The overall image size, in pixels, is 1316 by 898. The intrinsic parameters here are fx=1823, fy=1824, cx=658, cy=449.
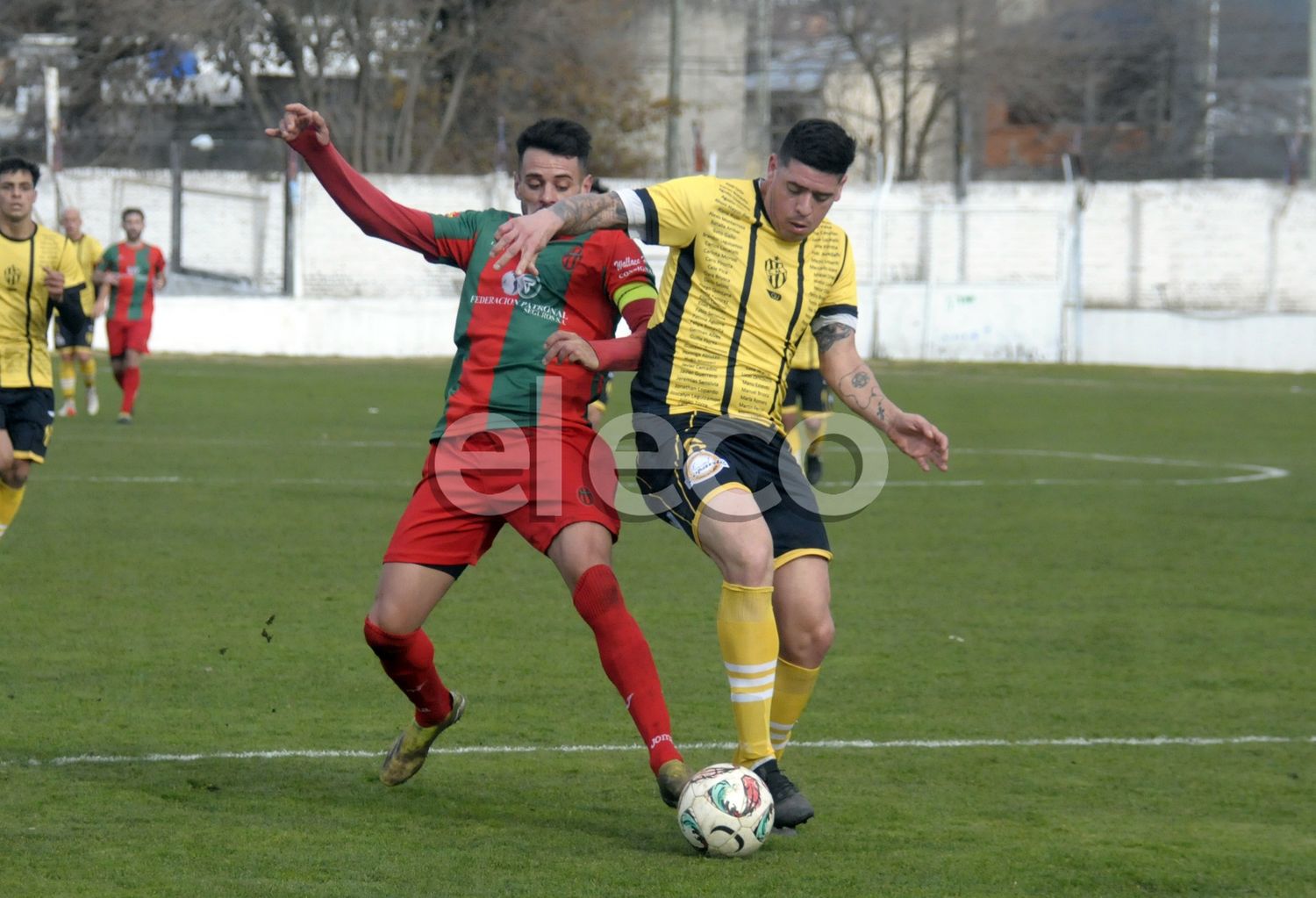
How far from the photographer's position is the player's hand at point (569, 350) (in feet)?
16.0

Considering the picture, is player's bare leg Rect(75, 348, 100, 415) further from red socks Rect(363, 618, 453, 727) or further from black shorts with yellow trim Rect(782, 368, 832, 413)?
red socks Rect(363, 618, 453, 727)

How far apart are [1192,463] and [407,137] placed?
954 inches

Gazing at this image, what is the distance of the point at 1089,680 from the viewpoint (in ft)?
23.5

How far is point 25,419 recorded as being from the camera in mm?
8680

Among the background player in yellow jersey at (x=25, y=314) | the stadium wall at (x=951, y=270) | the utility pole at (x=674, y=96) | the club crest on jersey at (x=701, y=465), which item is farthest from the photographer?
the utility pole at (x=674, y=96)

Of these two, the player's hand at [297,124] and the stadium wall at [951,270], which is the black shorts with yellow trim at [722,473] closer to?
the player's hand at [297,124]

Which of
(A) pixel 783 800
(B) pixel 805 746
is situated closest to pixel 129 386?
(B) pixel 805 746

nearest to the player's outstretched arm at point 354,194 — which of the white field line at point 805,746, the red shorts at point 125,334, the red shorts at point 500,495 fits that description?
the red shorts at point 500,495

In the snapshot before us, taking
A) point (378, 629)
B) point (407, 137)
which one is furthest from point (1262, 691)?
point (407, 137)

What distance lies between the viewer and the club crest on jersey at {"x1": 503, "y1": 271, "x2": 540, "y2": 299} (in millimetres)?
5395

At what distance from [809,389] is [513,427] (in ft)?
28.3

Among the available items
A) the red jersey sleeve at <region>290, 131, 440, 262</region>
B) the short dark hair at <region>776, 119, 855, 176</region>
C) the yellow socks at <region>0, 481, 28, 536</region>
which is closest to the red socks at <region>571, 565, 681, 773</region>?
the red jersey sleeve at <region>290, 131, 440, 262</region>

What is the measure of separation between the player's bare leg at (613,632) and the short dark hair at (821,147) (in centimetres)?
120

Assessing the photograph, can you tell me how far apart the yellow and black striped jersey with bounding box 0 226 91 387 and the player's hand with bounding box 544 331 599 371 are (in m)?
4.50
